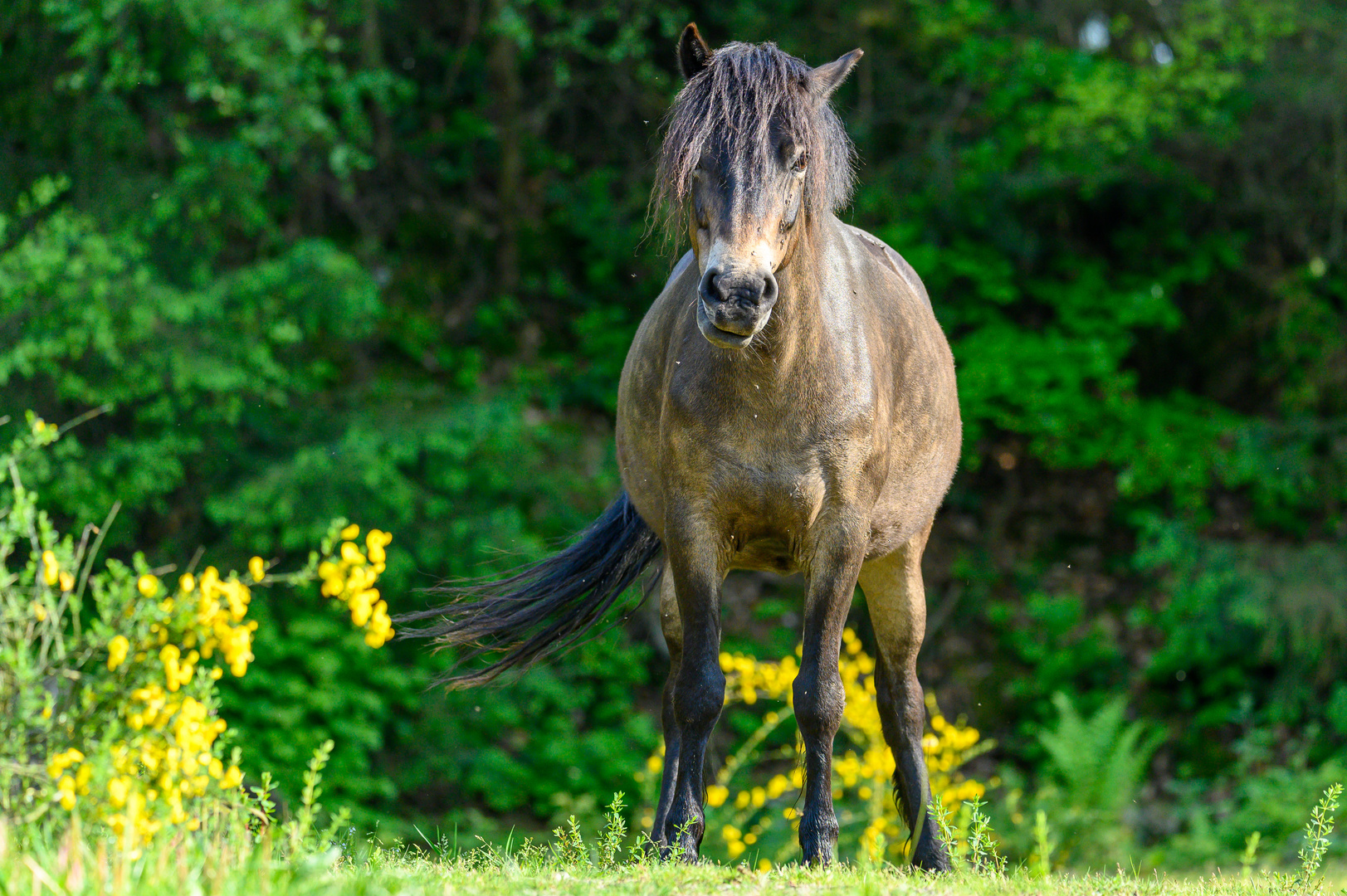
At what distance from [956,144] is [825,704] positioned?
8900 mm

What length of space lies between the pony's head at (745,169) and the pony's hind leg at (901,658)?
4.93 ft

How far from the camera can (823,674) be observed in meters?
3.90

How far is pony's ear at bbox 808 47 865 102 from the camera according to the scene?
3.84m

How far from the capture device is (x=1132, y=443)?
10.7 metres

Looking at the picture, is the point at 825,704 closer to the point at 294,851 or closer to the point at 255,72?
the point at 294,851

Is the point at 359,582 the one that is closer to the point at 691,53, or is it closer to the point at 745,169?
the point at 745,169

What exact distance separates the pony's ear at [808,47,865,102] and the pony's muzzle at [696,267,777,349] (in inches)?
30.8

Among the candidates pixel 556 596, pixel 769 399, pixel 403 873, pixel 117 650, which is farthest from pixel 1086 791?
pixel 117 650

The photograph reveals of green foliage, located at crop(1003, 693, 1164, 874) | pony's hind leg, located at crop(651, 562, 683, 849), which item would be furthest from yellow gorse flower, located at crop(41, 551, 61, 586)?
green foliage, located at crop(1003, 693, 1164, 874)

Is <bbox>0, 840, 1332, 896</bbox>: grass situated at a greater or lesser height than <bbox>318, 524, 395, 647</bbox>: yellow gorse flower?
lesser

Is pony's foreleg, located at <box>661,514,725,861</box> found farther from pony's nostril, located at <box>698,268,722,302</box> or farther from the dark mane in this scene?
the dark mane

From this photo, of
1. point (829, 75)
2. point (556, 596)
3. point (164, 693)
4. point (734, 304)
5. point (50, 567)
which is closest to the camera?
point (50, 567)

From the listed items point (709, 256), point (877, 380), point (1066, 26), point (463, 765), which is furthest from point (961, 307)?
point (709, 256)

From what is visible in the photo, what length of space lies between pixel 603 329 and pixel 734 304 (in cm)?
848
